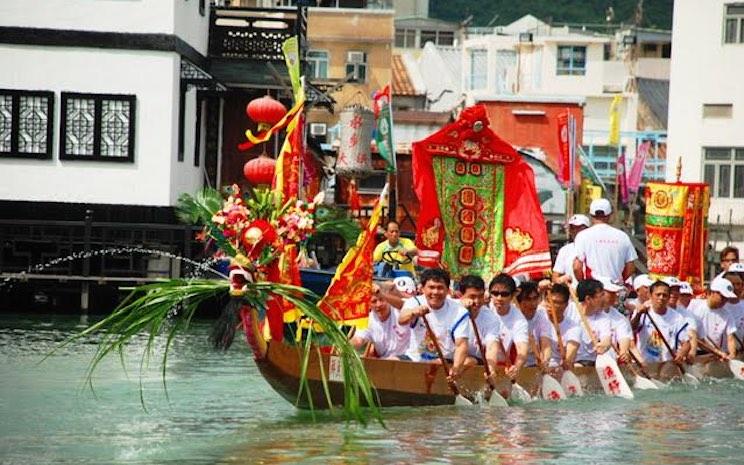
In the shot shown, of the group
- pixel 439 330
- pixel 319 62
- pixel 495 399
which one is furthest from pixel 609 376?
pixel 319 62

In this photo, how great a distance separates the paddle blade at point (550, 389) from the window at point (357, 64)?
41.6m

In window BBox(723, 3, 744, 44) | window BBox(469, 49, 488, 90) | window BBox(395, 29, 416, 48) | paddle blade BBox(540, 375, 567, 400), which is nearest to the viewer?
paddle blade BBox(540, 375, 567, 400)

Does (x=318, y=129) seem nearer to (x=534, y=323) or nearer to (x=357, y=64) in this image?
(x=357, y=64)

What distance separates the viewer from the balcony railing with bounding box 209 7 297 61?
33.9 meters

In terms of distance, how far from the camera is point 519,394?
1744 centimetres

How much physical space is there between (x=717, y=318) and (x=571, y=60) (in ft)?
177

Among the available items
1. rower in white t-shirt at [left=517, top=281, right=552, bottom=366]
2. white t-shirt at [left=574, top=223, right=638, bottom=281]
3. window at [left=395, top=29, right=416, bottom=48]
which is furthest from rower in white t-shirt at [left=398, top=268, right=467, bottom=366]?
window at [left=395, top=29, right=416, bottom=48]

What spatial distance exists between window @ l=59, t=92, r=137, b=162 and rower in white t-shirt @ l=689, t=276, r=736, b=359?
1112 cm

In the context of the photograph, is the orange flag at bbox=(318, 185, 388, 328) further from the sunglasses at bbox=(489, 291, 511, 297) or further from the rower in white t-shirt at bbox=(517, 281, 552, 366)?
the rower in white t-shirt at bbox=(517, 281, 552, 366)

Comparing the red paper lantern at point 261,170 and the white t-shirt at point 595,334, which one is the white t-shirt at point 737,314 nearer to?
the white t-shirt at point 595,334

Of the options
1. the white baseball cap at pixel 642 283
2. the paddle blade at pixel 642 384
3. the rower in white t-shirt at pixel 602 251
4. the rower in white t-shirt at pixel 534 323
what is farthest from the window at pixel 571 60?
the rower in white t-shirt at pixel 534 323

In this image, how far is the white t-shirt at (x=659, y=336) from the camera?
20547 millimetres

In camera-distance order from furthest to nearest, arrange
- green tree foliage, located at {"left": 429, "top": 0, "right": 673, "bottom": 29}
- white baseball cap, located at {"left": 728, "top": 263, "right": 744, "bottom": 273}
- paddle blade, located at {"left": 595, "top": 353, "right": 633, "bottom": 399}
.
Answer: green tree foliage, located at {"left": 429, "top": 0, "right": 673, "bottom": 29} → white baseball cap, located at {"left": 728, "top": 263, "right": 744, "bottom": 273} → paddle blade, located at {"left": 595, "top": 353, "right": 633, "bottom": 399}

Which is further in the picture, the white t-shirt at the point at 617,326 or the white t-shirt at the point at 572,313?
the white t-shirt at the point at 617,326
